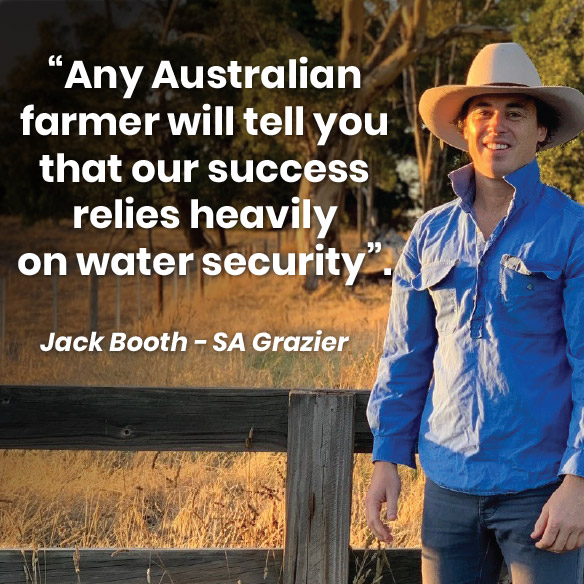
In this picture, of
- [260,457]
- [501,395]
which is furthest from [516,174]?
[260,457]

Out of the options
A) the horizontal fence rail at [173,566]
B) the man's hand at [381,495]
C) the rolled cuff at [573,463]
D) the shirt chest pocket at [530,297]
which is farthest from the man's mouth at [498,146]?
the horizontal fence rail at [173,566]

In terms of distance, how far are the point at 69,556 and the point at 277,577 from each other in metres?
0.66

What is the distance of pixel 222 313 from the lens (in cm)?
1778

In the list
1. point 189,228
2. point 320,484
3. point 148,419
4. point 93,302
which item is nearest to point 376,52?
point 189,228

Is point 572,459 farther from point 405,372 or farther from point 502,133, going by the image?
point 502,133

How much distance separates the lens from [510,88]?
2.68 metres

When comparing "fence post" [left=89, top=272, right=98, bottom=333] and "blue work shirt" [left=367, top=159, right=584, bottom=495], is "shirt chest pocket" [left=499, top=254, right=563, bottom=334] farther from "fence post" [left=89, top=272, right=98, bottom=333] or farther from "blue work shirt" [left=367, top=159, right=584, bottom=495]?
"fence post" [left=89, top=272, right=98, bottom=333]

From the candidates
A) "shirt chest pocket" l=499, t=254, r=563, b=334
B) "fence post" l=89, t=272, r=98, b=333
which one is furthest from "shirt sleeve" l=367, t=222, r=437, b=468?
"fence post" l=89, t=272, r=98, b=333

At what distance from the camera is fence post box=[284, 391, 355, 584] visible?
3293 millimetres

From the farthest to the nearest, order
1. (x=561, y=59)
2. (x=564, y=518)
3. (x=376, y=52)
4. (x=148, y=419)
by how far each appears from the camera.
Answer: (x=376, y=52) → (x=561, y=59) → (x=148, y=419) → (x=564, y=518)

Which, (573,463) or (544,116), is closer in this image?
(573,463)

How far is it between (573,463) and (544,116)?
953mm

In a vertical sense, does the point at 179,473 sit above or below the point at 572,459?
below

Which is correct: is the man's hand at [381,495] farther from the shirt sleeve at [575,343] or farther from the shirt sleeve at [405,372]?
the shirt sleeve at [575,343]
